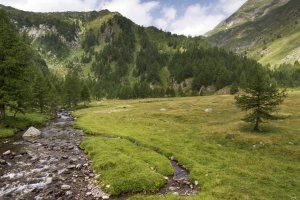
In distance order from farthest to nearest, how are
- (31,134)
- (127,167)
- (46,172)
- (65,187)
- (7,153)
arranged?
(31,134) → (7,153) → (46,172) → (127,167) → (65,187)

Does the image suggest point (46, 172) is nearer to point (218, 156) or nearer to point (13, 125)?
point (218, 156)

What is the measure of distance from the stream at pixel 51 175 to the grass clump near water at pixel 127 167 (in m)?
0.77

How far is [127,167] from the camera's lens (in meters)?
24.9

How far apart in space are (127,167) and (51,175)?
6.95m

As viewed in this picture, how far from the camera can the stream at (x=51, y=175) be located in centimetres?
2075

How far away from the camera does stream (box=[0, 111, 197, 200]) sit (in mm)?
20750

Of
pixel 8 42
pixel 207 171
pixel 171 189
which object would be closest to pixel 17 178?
pixel 171 189

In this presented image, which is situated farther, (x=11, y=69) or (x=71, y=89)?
(x=71, y=89)

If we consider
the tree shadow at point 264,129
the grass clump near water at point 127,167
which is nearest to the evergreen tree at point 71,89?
the grass clump near water at point 127,167

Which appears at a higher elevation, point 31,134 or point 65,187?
point 31,134

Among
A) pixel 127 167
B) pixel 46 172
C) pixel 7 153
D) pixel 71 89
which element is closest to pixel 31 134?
pixel 7 153

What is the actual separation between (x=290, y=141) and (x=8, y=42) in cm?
4639

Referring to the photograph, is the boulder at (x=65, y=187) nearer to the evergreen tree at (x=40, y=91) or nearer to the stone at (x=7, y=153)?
the stone at (x=7, y=153)

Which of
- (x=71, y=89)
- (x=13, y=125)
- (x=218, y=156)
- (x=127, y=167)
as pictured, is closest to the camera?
(x=127, y=167)
